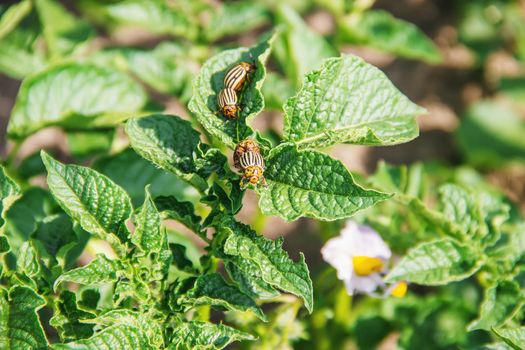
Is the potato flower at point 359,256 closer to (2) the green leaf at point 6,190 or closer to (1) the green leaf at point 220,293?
(1) the green leaf at point 220,293

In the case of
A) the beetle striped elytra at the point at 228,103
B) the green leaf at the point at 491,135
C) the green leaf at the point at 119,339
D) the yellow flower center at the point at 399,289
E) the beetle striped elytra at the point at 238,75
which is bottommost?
the green leaf at the point at 491,135

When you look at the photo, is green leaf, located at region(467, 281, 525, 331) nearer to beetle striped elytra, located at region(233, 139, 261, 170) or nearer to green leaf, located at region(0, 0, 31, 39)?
beetle striped elytra, located at region(233, 139, 261, 170)

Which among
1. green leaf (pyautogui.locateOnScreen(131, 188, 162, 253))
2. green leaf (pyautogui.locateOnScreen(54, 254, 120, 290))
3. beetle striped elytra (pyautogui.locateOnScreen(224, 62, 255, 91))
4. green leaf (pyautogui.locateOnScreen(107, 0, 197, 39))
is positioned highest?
beetle striped elytra (pyautogui.locateOnScreen(224, 62, 255, 91))

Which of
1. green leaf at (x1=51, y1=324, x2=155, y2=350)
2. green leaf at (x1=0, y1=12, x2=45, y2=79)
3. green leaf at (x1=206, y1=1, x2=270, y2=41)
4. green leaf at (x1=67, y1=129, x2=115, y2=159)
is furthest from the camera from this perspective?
green leaf at (x1=206, y1=1, x2=270, y2=41)

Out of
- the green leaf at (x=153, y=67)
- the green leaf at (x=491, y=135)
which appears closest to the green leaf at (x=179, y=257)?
the green leaf at (x=153, y=67)

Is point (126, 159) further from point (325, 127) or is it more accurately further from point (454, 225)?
point (454, 225)

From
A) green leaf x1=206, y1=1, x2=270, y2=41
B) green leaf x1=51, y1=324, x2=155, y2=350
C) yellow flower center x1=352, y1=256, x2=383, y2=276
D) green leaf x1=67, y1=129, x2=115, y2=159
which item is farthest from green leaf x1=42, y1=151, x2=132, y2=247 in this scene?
green leaf x1=206, y1=1, x2=270, y2=41

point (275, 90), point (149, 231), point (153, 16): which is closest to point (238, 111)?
point (149, 231)

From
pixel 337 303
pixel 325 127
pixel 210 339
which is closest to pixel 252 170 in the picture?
pixel 325 127
